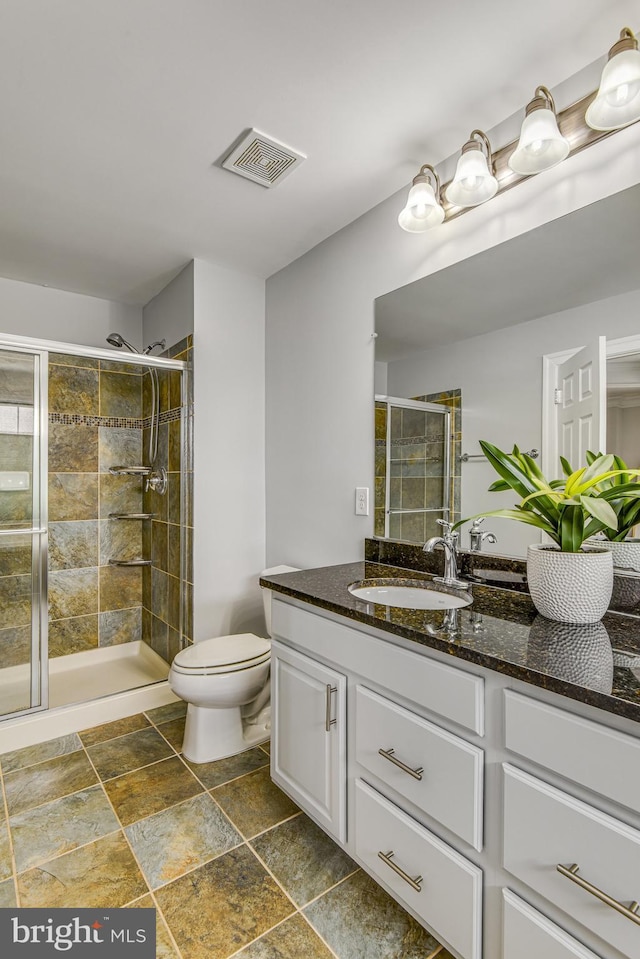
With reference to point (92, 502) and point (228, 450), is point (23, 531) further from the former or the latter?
Answer: point (228, 450)

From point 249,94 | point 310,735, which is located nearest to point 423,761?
point 310,735

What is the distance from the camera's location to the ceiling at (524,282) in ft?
4.28

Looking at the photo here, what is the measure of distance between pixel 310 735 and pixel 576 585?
34.6 inches

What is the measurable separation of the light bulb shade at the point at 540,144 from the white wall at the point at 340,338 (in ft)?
0.28

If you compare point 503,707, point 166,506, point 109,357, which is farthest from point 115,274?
point 503,707

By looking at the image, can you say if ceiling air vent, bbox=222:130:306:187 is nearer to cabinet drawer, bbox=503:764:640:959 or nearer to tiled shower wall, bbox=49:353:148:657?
tiled shower wall, bbox=49:353:148:657

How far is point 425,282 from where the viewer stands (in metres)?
1.80

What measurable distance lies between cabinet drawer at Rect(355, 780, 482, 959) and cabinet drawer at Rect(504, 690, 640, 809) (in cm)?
34

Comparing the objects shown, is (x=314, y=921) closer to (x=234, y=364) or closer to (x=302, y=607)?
(x=302, y=607)

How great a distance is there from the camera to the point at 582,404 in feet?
4.50

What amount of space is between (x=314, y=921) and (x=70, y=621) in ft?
7.37

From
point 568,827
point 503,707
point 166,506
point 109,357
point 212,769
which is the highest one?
point 109,357

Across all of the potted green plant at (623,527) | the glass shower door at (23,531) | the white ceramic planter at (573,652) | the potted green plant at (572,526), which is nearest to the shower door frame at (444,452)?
the potted green plant at (572,526)

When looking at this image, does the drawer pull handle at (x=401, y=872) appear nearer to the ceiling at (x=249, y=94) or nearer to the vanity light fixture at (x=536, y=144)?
the vanity light fixture at (x=536, y=144)
